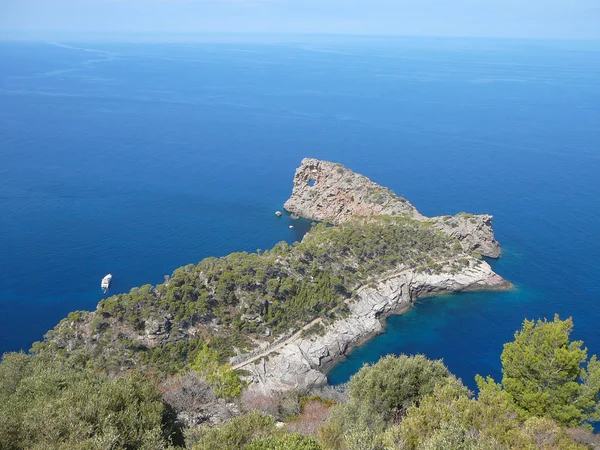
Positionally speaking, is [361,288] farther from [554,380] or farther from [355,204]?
[554,380]

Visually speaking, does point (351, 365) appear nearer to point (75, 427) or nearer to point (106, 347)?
point (106, 347)

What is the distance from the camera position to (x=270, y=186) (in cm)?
8675

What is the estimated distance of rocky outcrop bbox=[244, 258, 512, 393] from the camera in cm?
3719

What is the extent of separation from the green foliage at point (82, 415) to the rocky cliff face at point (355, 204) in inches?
1913

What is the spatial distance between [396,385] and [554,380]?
7.17 meters

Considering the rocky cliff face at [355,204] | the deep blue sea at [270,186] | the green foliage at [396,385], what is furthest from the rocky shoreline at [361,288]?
the green foliage at [396,385]

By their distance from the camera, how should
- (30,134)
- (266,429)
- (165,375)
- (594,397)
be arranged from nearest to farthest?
(266,429) < (594,397) < (165,375) < (30,134)

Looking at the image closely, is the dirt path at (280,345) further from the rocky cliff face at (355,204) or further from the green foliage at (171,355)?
the rocky cliff face at (355,204)

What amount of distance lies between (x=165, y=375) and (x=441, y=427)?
25531mm

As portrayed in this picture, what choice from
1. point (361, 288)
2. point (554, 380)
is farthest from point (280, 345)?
point (554, 380)

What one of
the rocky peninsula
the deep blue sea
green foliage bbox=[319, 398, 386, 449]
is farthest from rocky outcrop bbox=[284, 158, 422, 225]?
green foliage bbox=[319, 398, 386, 449]

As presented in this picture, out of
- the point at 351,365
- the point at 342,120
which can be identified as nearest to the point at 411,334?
the point at 351,365

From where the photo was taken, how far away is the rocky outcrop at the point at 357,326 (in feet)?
122

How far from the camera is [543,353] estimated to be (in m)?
21.6
